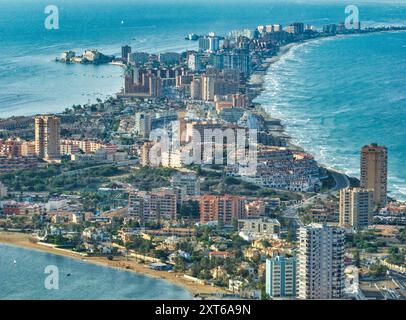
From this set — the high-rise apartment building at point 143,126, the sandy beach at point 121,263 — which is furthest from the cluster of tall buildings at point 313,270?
the high-rise apartment building at point 143,126

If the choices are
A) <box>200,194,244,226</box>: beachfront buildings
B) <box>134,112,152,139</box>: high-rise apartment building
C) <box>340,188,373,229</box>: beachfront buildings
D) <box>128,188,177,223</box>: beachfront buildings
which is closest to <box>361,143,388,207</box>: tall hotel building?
<box>340,188,373,229</box>: beachfront buildings

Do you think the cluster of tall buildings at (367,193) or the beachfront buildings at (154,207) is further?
the beachfront buildings at (154,207)

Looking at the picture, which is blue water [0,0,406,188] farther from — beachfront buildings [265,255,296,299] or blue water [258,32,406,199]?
beachfront buildings [265,255,296,299]

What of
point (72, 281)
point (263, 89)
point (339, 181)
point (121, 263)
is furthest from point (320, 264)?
point (263, 89)

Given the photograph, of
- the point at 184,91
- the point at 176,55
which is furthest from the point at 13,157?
the point at 176,55

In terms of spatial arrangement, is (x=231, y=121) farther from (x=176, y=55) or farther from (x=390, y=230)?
(x=176, y=55)

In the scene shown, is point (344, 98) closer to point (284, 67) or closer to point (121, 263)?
point (284, 67)

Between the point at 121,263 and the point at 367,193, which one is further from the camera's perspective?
the point at 367,193

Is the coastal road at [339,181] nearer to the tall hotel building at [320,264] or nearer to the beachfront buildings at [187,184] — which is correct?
the beachfront buildings at [187,184]
